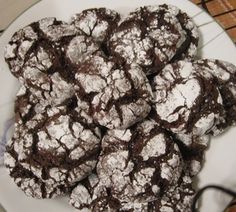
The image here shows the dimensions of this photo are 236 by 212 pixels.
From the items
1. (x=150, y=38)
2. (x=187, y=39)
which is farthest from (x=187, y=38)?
(x=150, y=38)

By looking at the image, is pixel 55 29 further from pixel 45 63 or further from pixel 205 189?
pixel 205 189

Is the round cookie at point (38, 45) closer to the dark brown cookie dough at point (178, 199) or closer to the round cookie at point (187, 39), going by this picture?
the round cookie at point (187, 39)

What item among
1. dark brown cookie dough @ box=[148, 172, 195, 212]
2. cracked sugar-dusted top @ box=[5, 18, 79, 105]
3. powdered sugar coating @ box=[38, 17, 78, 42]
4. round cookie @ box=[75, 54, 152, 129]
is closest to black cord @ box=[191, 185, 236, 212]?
dark brown cookie dough @ box=[148, 172, 195, 212]

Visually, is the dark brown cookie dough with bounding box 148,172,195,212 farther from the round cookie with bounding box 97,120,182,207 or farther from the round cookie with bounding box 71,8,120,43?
the round cookie with bounding box 71,8,120,43

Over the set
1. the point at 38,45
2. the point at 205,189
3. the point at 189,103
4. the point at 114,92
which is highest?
the point at 38,45

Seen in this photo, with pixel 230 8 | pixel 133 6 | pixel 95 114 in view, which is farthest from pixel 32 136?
pixel 230 8
